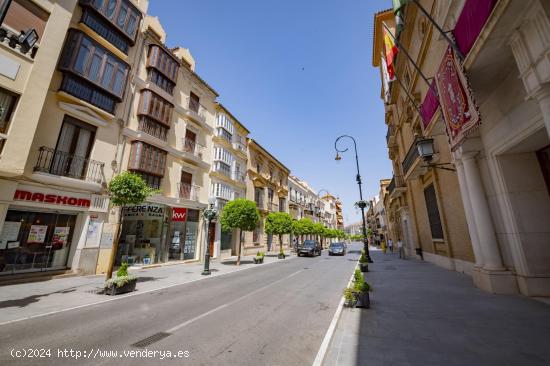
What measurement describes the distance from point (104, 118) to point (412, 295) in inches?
677

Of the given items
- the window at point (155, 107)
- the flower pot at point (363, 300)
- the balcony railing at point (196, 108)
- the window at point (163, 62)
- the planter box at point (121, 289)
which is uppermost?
the window at point (163, 62)

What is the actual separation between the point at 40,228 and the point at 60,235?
0.86 meters

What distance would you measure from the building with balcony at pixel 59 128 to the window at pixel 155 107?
136cm

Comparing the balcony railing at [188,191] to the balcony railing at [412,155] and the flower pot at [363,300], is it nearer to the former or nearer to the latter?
the flower pot at [363,300]

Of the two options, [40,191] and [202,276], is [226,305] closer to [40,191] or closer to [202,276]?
[202,276]

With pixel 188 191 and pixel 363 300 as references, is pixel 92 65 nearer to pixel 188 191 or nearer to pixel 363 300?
pixel 188 191

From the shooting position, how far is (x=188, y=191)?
751 inches

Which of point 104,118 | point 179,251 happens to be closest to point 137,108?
point 104,118

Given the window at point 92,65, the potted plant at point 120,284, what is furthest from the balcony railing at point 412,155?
the window at point 92,65

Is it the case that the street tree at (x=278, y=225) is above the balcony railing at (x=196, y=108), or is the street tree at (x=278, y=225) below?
below

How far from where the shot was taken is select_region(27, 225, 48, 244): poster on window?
34.8 ft

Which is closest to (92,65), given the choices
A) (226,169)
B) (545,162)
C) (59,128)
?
(59,128)

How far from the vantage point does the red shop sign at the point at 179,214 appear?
1750 centimetres

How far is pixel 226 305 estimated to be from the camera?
23.3ft
